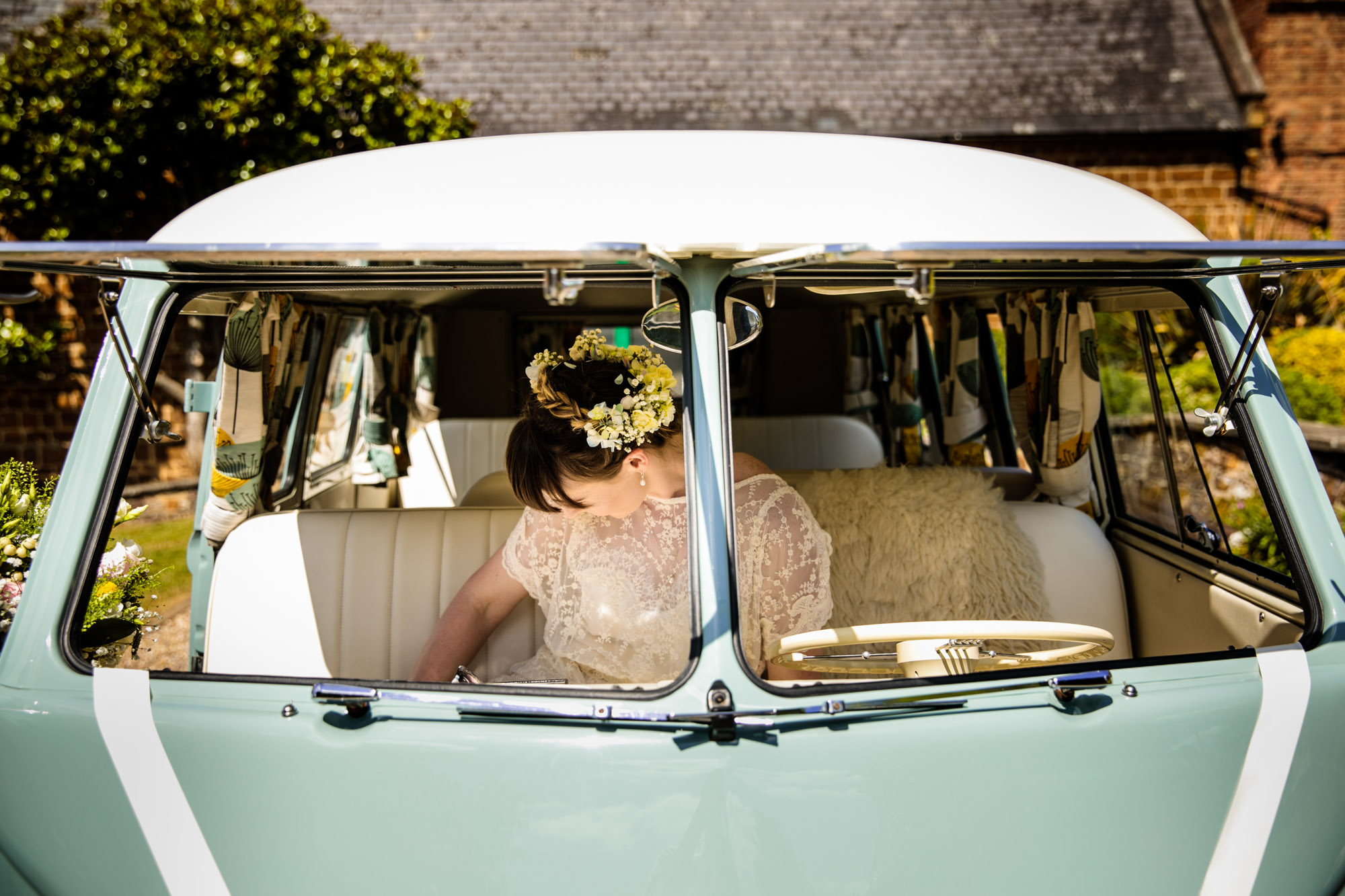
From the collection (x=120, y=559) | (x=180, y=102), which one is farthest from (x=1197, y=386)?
(x=180, y=102)

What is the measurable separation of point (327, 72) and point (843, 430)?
530 cm

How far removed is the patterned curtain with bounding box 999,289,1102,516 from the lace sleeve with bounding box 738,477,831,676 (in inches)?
46.9

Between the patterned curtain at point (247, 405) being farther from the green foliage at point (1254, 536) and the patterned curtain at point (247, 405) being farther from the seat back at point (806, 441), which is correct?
the green foliage at point (1254, 536)

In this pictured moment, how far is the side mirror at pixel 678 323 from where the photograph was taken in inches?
64.1

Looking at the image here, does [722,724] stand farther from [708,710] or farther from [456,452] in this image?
[456,452]

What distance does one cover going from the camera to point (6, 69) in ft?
22.5

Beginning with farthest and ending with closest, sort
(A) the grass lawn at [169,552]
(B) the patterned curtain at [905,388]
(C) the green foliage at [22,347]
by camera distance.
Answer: (C) the green foliage at [22,347] < (B) the patterned curtain at [905,388] < (A) the grass lawn at [169,552]

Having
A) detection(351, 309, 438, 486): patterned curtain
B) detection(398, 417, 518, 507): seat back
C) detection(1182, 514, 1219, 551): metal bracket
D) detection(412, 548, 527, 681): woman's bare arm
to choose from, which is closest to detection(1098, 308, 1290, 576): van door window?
detection(1182, 514, 1219, 551): metal bracket

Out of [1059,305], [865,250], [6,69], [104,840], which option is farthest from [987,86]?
[104,840]

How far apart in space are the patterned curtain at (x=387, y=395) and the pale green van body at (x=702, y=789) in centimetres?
280

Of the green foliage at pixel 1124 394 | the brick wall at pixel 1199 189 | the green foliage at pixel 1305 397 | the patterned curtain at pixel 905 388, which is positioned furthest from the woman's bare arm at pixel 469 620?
the brick wall at pixel 1199 189

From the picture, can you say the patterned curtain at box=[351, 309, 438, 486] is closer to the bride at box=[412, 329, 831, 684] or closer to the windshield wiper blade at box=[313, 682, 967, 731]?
the bride at box=[412, 329, 831, 684]

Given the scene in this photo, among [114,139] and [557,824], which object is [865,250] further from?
[114,139]

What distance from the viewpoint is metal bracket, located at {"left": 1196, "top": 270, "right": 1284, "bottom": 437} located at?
1532mm
